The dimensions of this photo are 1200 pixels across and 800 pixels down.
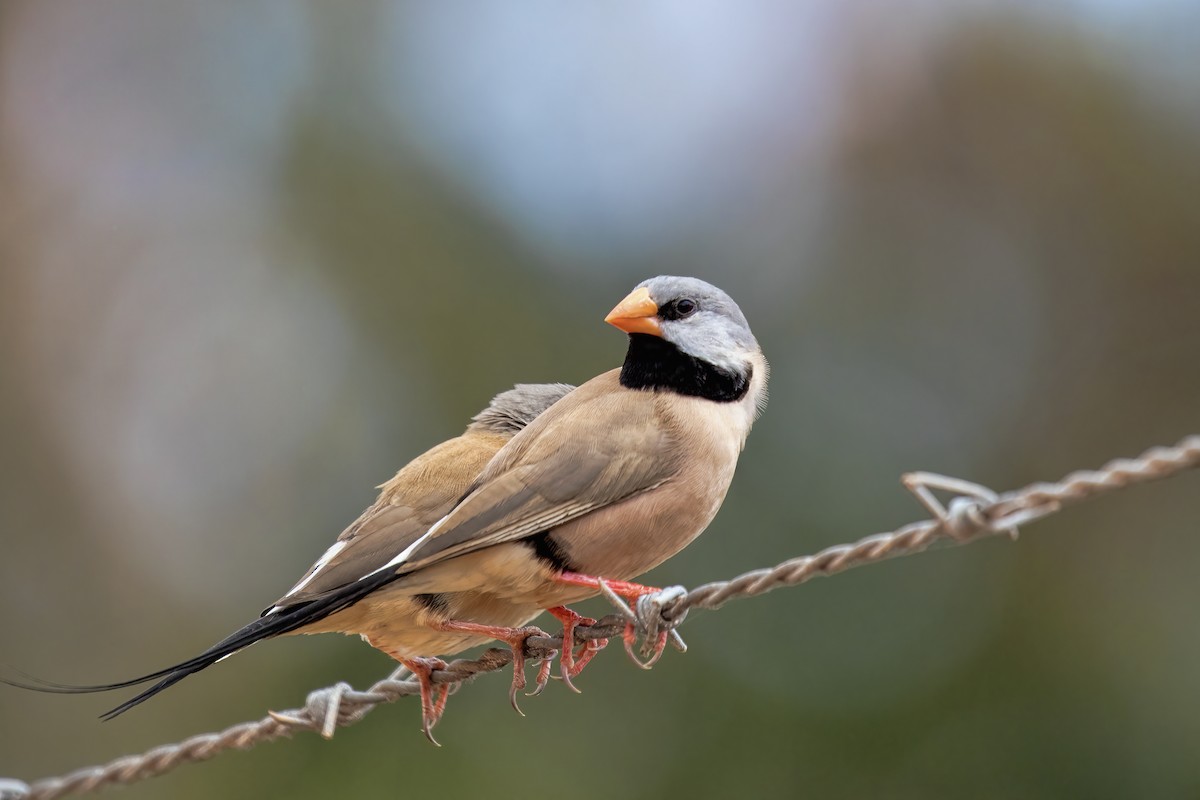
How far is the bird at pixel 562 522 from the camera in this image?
10.8 ft

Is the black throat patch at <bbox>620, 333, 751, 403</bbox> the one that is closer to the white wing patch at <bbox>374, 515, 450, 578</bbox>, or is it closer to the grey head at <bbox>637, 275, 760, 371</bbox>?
the grey head at <bbox>637, 275, 760, 371</bbox>

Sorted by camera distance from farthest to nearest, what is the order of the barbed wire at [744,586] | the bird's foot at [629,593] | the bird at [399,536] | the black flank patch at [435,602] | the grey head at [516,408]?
1. the grey head at [516,408]
2. the black flank patch at [435,602]
3. the bird at [399,536]
4. the bird's foot at [629,593]
5. the barbed wire at [744,586]

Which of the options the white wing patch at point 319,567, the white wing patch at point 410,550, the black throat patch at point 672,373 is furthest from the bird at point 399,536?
the black throat patch at point 672,373

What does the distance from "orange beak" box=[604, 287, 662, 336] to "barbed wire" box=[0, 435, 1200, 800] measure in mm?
896

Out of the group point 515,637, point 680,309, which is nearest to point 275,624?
point 515,637

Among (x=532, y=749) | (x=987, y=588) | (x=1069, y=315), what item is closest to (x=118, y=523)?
(x=532, y=749)

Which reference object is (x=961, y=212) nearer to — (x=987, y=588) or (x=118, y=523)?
(x=987, y=588)

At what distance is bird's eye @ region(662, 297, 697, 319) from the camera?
375 cm

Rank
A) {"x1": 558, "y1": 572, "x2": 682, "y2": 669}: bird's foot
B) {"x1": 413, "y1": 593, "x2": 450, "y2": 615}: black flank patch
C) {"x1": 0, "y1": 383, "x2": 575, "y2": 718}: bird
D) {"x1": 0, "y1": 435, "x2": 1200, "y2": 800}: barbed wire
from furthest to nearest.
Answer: {"x1": 413, "y1": 593, "x2": 450, "y2": 615}: black flank patch, {"x1": 0, "y1": 383, "x2": 575, "y2": 718}: bird, {"x1": 558, "y1": 572, "x2": 682, "y2": 669}: bird's foot, {"x1": 0, "y1": 435, "x2": 1200, "y2": 800}: barbed wire

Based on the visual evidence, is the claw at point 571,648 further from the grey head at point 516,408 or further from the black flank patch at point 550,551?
the grey head at point 516,408

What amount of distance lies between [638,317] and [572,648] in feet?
3.20

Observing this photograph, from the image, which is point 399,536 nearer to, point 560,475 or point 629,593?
point 560,475

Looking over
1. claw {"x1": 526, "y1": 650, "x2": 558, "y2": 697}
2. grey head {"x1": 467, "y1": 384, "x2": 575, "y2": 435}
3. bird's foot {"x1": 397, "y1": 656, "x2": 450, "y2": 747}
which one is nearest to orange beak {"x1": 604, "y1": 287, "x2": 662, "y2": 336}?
grey head {"x1": 467, "y1": 384, "x2": 575, "y2": 435}

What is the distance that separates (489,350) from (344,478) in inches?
53.6
